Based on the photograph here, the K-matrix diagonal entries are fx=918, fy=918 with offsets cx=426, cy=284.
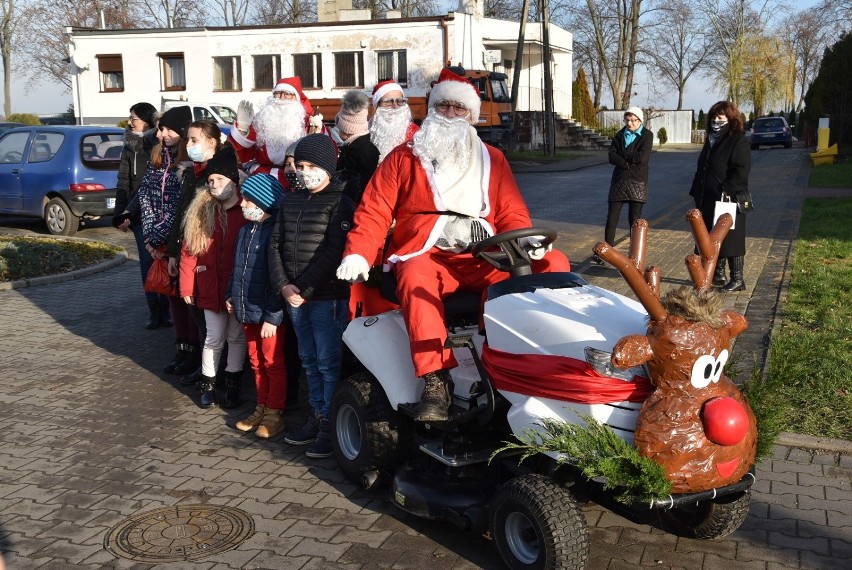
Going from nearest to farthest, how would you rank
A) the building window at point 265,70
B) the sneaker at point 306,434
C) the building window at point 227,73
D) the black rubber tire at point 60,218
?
the sneaker at point 306,434
the black rubber tire at point 60,218
the building window at point 265,70
the building window at point 227,73

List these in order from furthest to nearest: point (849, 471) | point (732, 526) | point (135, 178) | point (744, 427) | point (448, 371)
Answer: point (135, 178) < point (849, 471) < point (448, 371) < point (732, 526) < point (744, 427)

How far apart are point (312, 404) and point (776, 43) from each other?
2851 inches

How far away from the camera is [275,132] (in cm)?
704

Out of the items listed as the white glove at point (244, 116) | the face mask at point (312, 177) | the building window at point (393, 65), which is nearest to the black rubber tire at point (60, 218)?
the white glove at point (244, 116)

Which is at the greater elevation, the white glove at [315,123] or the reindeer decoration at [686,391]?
the white glove at [315,123]

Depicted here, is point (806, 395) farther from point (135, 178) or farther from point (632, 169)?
point (135, 178)

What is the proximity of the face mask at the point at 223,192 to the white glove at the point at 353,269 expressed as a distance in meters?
2.01

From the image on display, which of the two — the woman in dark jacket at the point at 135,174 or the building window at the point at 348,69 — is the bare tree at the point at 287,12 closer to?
the building window at the point at 348,69

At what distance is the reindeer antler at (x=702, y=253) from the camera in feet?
12.5

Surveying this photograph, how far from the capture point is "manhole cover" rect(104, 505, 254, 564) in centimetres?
433

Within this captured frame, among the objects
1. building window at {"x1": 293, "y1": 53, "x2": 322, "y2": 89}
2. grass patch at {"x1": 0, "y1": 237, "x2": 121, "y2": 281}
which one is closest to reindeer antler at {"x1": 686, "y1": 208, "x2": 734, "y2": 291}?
grass patch at {"x1": 0, "y1": 237, "x2": 121, "y2": 281}

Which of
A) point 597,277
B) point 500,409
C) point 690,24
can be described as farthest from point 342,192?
point 690,24

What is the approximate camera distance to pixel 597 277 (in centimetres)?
1008

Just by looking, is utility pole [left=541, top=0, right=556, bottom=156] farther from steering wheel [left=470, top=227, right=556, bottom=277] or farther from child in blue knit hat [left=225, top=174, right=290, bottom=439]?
steering wheel [left=470, top=227, right=556, bottom=277]
